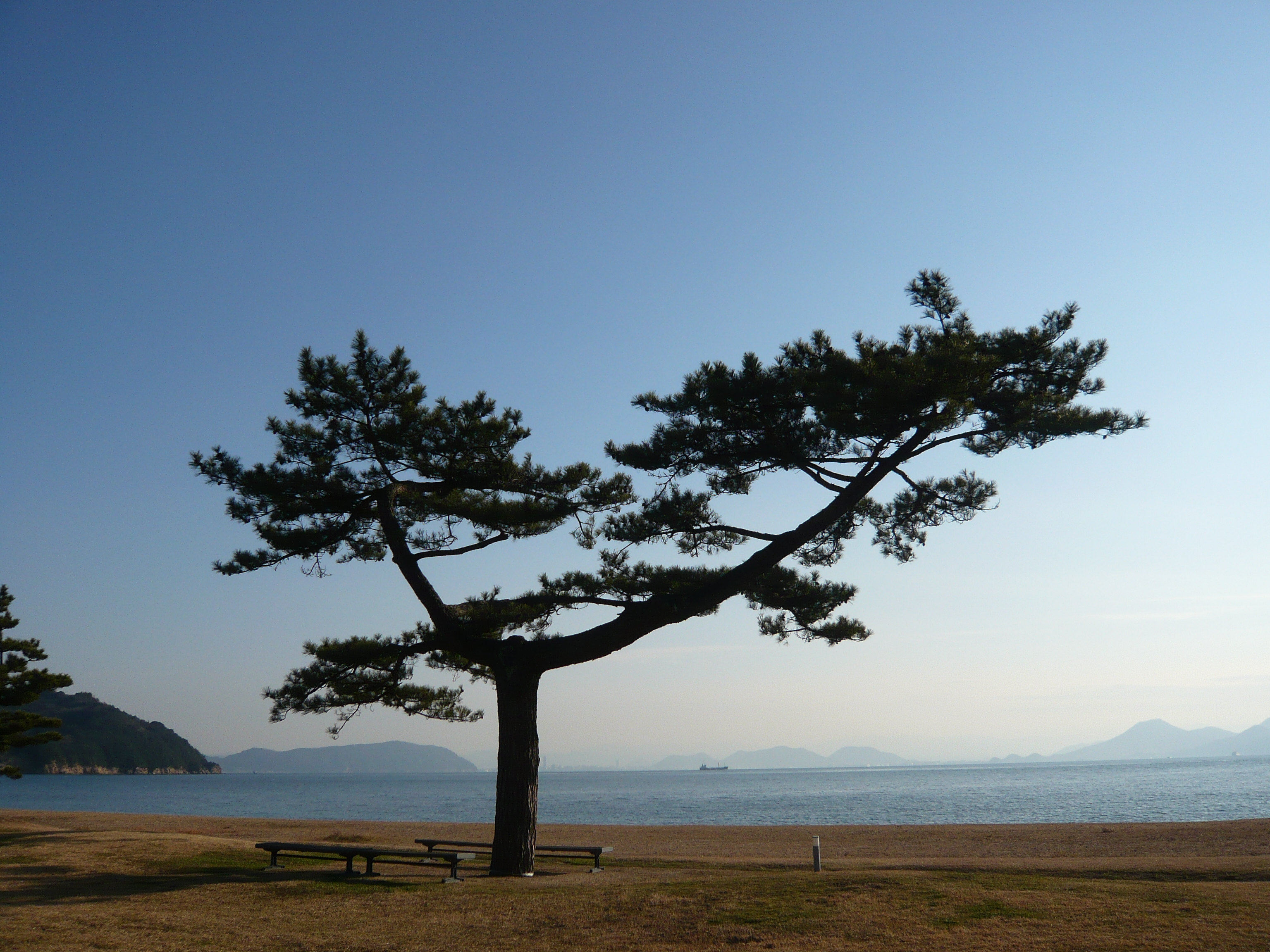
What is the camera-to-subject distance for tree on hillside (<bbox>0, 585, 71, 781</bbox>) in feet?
77.0


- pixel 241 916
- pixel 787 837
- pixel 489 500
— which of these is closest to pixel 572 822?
pixel 787 837

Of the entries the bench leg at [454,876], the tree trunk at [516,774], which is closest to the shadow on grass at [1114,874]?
the tree trunk at [516,774]

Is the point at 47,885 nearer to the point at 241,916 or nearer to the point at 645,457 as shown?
the point at 241,916

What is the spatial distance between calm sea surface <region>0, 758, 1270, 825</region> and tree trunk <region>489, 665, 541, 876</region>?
99.1ft

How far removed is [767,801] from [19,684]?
2254 inches

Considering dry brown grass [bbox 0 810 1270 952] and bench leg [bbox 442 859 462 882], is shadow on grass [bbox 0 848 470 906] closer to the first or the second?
dry brown grass [bbox 0 810 1270 952]

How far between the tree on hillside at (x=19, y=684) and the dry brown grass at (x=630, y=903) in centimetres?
814

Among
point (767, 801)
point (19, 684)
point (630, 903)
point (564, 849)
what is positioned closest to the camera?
point (630, 903)

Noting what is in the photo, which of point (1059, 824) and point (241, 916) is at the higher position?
point (241, 916)

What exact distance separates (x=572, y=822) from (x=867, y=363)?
37293 mm

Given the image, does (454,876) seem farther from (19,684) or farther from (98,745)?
(98,745)

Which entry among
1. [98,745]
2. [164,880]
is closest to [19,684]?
[164,880]

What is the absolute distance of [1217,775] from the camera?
103 metres

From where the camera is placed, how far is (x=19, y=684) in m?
23.6
